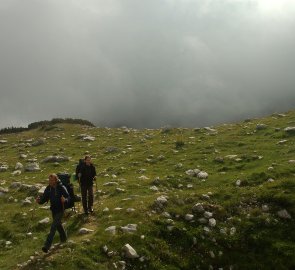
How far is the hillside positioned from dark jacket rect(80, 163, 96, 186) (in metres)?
1.47

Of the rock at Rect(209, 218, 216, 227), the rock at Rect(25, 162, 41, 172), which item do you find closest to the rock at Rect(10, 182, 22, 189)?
the rock at Rect(25, 162, 41, 172)

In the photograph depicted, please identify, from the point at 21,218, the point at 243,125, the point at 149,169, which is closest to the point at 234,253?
the point at 21,218

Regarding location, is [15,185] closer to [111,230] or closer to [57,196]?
[57,196]

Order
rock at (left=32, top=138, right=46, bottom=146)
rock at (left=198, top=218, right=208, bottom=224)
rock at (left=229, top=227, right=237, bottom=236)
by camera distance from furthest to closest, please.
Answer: rock at (left=32, top=138, right=46, bottom=146) → rock at (left=198, top=218, right=208, bottom=224) → rock at (left=229, top=227, right=237, bottom=236)

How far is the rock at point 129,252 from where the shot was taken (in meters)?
18.3

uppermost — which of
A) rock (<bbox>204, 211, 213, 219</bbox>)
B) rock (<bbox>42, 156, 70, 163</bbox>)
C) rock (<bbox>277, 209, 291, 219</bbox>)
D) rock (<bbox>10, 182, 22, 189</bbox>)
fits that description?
rock (<bbox>42, 156, 70, 163</bbox>)

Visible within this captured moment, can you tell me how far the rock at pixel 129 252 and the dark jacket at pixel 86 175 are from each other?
526 centimetres

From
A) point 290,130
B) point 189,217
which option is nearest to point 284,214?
point 189,217

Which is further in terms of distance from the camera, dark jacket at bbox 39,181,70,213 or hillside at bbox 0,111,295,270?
dark jacket at bbox 39,181,70,213

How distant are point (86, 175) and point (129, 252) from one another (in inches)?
228

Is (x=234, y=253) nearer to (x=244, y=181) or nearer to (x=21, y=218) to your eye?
(x=244, y=181)

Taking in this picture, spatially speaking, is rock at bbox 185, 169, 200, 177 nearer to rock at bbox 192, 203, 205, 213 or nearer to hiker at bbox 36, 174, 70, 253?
rock at bbox 192, 203, 205, 213

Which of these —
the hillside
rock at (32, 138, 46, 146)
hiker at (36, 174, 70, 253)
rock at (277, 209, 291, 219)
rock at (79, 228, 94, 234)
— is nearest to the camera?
the hillside

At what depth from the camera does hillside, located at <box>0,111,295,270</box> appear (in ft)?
61.5
